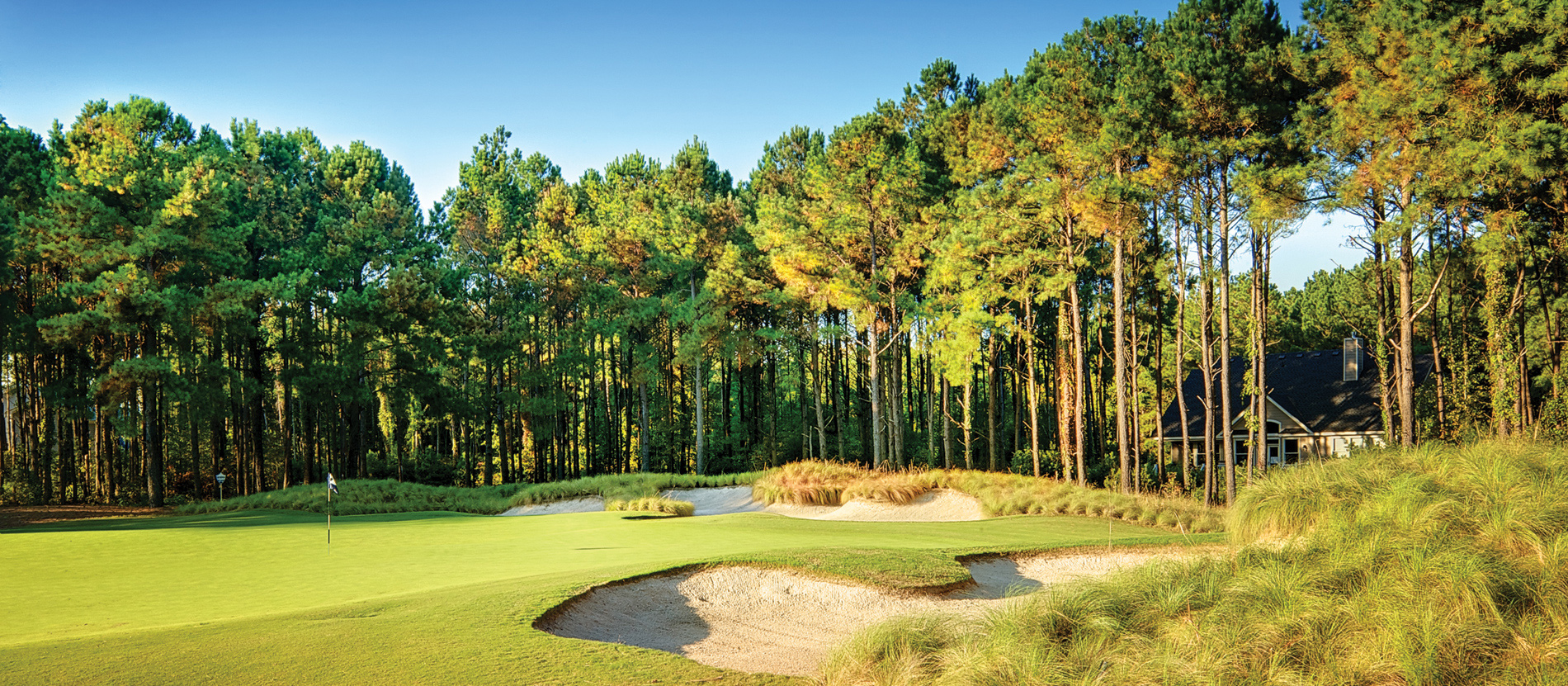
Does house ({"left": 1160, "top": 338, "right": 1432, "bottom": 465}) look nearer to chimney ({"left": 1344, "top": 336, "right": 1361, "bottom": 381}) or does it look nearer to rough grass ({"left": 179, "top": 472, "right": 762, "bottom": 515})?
chimney ({"left": 1344, "top": 336, "right": 1361, "bottom": 381})

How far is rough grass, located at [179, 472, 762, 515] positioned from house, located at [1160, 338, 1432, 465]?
2016 cm

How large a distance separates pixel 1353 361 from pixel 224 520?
4036cm

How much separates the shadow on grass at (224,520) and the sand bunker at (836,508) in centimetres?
335

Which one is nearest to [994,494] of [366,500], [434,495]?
[434,495]

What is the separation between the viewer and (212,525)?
54.6 feet

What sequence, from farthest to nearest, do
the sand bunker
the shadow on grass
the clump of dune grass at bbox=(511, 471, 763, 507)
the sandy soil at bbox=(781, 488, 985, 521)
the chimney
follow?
the chimney < the clump of dune grass at bbox=(511, 471, 763, 507) < the sand bunker < the sandy soil at bbox=(781, 488, 985, 521) < the shadow on grass

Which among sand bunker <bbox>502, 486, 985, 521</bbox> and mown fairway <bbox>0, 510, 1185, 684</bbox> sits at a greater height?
mown fairway <bbox>0, 510, 1185, 684</bbox>

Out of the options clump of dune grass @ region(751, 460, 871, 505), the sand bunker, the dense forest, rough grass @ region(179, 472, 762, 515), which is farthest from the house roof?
rough grass @ region(179, 472, 762, 515)

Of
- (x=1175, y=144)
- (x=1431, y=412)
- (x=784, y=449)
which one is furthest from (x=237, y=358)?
(x=1431, y=412)

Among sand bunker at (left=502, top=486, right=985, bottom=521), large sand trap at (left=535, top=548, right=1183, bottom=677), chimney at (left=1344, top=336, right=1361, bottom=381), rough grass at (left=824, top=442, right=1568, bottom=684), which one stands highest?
chimney at (left=1344, top=336, right=1361, bottom=381)

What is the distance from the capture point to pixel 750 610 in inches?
347

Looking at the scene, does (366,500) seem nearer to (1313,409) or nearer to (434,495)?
(434,495)

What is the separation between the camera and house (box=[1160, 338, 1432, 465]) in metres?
34.2

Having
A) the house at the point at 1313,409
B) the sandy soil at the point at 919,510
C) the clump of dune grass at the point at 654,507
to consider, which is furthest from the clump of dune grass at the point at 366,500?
the house at the point at 1313,409
